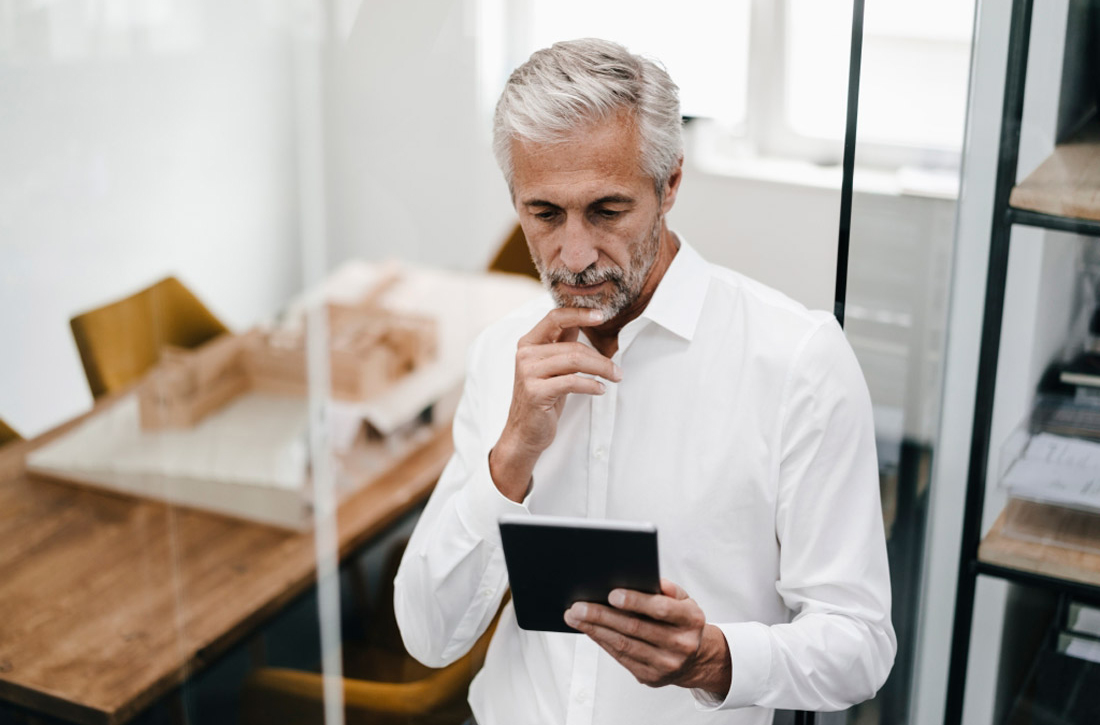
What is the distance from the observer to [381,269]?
287 cm

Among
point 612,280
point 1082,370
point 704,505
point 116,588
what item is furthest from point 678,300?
point 116,588

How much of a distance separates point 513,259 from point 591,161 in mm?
1967

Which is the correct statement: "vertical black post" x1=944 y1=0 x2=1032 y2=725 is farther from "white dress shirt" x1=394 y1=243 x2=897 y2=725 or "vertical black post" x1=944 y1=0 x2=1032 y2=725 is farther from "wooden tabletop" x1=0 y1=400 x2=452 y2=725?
"wooden tabletop" x1=0 y1=400 x2=452 y2=725

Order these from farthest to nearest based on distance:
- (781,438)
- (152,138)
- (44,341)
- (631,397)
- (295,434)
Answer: (295,434), (152,138), (44,341), (631,397), (781,438)

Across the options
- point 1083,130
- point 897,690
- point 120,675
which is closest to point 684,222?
point 1083,130

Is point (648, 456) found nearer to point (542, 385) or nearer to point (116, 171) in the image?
point (542, 385)

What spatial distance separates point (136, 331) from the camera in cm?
217

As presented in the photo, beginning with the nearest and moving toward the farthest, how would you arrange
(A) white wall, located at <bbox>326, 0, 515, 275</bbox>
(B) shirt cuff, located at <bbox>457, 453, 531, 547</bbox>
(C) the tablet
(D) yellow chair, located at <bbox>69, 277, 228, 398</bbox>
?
(C) the tablet, (B) shirt cuff, located at <bbox>457, 453, 531, 547</bbox>, (D) yellow chair, located at <bbox>69, 277, 228, 398</bbox>, (A) white wall, located at <bbox>326, 0, 515, 275</bbox>

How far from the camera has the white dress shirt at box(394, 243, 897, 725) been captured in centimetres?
123

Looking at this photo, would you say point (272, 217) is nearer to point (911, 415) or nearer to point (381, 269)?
point (381, 269)

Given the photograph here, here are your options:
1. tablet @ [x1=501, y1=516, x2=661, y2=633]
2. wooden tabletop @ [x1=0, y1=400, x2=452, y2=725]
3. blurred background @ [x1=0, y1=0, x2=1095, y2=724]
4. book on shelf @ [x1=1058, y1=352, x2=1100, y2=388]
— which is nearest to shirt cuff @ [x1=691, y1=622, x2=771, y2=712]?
tablet @ [x1=501, y1=516, x2=661, y2=633]

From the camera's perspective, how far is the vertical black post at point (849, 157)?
1230 mm

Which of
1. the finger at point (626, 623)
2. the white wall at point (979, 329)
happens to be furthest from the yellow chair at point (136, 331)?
the white wall at point (979, 329)

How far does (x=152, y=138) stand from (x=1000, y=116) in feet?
4.92
